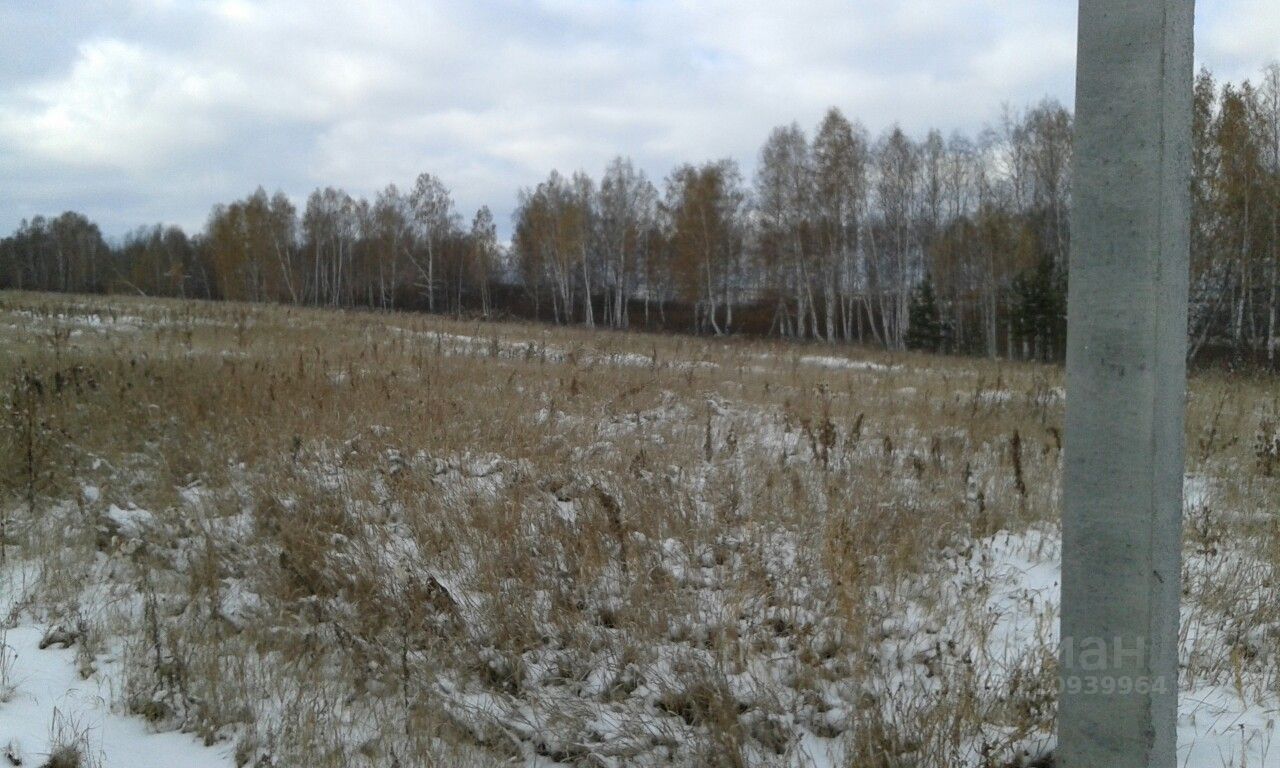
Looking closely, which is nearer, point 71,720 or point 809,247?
point 71,720

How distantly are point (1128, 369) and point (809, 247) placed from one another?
3732 centimetres

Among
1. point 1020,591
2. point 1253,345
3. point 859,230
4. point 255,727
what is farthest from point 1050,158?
point 255,727

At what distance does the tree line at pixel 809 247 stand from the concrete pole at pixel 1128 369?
1259 cm

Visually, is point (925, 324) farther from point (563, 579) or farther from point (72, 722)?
point (72, 722)

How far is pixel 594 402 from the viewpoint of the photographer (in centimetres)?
855

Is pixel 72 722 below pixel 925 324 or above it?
below

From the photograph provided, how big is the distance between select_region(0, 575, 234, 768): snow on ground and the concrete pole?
3089 mm

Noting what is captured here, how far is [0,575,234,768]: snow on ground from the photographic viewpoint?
3066mm

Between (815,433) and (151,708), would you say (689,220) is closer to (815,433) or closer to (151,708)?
(815,433)

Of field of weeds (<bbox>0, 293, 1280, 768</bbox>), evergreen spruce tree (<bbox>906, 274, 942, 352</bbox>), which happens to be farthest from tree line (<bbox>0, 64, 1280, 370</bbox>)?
field of weeds (<bbox>0, 293, 1280, 768</bbox>)

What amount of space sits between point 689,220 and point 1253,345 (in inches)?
960

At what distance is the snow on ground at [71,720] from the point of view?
3.07 meters

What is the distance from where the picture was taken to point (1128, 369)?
6.29 feet

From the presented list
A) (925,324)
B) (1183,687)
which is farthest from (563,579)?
(925,324)
